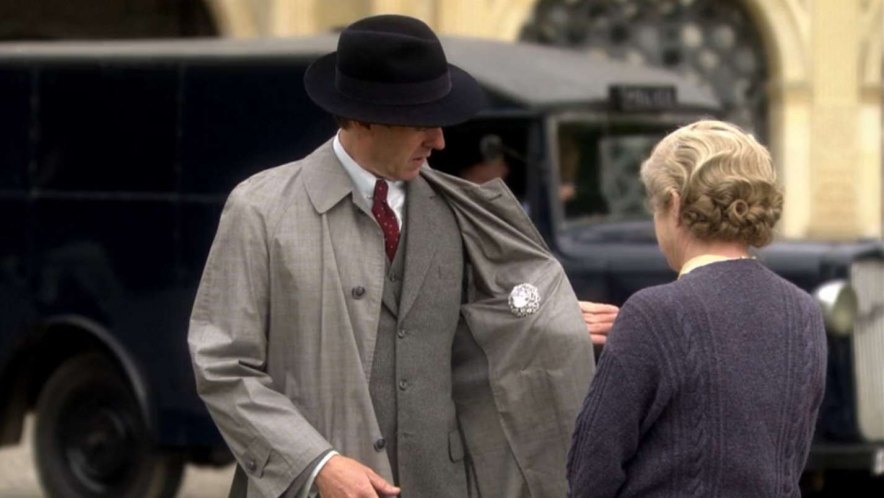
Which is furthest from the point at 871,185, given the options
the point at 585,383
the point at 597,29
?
the point at 585,383

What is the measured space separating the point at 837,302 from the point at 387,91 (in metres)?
5.13

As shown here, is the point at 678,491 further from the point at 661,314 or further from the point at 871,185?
the point at 871,185

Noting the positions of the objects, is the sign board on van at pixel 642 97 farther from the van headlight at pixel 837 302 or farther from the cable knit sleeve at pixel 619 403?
the cable knit sleeve at pixel 619 403

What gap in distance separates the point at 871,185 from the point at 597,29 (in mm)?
3126

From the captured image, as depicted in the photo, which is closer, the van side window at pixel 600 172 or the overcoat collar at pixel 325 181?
the overcoat collar at pixel 325 181

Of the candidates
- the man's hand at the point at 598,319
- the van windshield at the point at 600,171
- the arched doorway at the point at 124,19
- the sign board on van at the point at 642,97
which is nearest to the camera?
the man's hand at the point at 598,319

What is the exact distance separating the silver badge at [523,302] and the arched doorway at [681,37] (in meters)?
14.2

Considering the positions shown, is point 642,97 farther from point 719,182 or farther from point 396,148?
point 719,182

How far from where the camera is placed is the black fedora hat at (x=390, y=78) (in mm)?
3832

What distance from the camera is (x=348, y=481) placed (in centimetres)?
366

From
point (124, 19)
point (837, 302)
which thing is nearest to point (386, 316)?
point (837, 302)

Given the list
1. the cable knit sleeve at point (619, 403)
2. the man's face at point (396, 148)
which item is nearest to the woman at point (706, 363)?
the cable knit sleeve at point (619, 403)

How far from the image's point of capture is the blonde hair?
3.27 meters

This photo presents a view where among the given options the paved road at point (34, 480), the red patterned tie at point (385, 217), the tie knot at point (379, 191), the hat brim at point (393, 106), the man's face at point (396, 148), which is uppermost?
the hat brim at point (393, 106)
